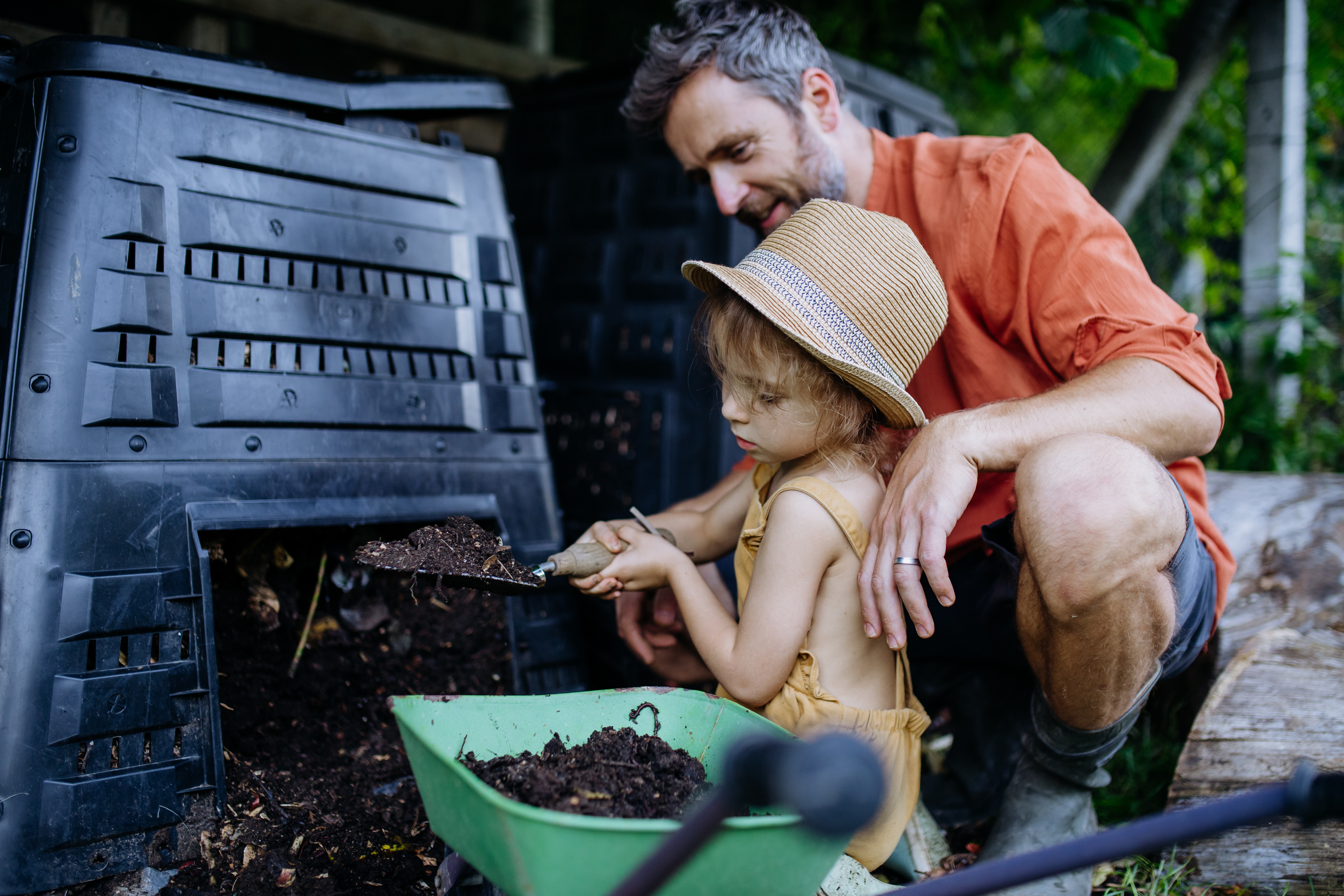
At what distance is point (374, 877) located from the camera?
4.62ft

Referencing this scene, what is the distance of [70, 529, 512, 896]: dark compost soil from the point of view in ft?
4.58

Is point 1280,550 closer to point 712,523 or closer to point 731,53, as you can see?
point 712,523

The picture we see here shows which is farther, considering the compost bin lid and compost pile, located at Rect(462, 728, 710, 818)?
the compost bin lid

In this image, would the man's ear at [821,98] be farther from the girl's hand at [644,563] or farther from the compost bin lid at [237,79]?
the girl's hand at [644,563]

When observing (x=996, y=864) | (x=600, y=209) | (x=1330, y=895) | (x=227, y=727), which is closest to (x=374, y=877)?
(x=227, y=727)

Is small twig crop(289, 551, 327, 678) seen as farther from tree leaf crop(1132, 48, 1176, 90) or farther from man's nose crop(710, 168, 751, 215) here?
tree leaf crop(1132, 48, 1176, 90)

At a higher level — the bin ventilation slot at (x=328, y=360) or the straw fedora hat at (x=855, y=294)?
the bin ventilation slot at (x=328, y=360)

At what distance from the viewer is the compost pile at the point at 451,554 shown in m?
1.35

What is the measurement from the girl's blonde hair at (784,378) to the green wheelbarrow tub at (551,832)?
48 cm

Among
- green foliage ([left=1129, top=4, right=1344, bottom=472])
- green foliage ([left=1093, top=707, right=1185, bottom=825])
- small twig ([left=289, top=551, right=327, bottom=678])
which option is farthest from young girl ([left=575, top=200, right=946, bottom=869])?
green foliage ([left=1129, top=4, right=1344, bottom=472])

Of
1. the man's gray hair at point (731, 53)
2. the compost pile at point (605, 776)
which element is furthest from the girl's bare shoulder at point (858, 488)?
the man's gray hair at point (731, 53)

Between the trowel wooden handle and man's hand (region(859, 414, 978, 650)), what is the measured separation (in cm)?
42

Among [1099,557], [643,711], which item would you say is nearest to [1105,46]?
[1099,557]

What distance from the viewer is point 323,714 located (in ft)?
5.50
